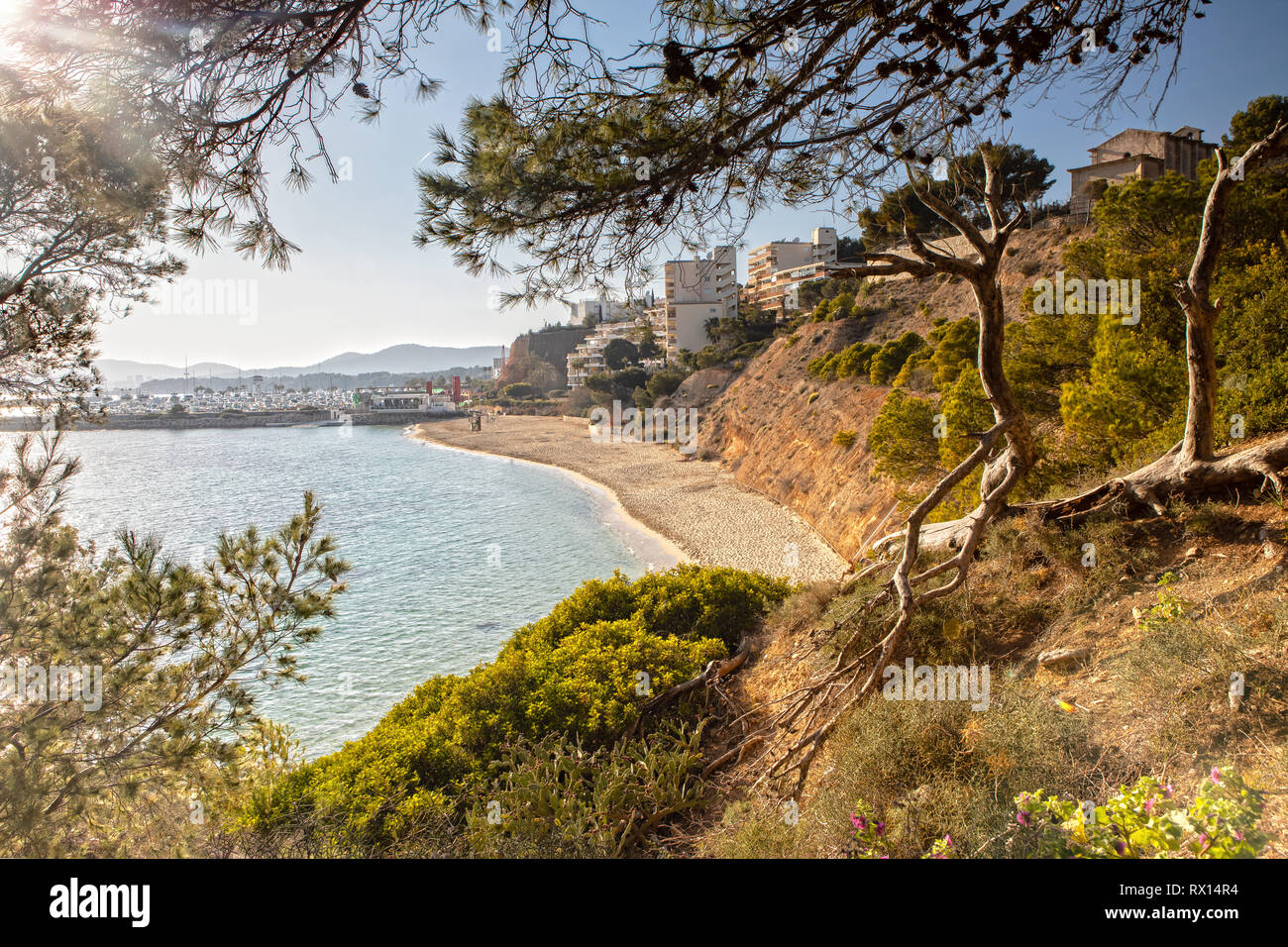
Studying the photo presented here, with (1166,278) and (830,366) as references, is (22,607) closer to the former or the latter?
(1166,278)

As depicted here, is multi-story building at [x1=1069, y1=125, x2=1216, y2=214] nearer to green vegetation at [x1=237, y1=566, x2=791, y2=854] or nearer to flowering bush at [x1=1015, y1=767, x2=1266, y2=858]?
green vegetation at [x1=237, y1=566, x2=791, y2=854]

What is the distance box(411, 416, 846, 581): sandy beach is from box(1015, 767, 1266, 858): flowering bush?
1147 centimetres

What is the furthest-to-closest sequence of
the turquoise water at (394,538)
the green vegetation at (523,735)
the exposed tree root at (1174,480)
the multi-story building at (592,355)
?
1. the multi-story building at (592,355)
2. the turquoise water at (394,538)
3. the green vegetation at (523,735)
4. the exposed tree root at (1174,480)

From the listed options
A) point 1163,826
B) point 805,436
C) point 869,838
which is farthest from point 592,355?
point 1163,826

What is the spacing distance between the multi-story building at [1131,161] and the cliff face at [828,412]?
8.46 ft

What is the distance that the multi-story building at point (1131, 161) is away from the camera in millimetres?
25078

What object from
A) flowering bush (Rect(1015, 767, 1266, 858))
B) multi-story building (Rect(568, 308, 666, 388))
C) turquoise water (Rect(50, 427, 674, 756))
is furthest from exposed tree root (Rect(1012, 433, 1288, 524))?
multi-story building (Rect(568, 308, 666, 388))

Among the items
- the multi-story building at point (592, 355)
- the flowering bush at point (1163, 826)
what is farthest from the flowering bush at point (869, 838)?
the multi-story building at point (592, 355)

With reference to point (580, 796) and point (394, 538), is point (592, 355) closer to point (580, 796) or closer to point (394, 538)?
point (394, 538)

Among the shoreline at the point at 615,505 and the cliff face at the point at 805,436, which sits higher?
the cliff face at the point at 805,436

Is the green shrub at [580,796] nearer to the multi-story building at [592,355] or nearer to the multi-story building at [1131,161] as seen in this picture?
the multi-story building at [1131,161]

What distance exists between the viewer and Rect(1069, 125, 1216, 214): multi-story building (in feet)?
82.3
